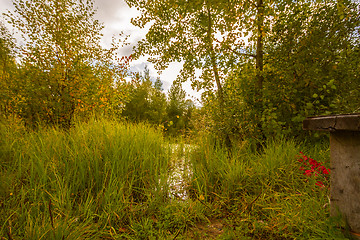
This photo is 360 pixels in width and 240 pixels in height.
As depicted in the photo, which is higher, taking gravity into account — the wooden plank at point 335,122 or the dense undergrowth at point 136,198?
the wooden plank at point 335,122

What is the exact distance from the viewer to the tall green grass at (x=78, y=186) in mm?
1570

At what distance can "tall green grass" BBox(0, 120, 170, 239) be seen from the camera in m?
1.57

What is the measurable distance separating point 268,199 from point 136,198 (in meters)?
1.72

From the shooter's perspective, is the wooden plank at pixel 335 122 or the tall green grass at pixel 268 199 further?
the tall green grass at pixel 268 199

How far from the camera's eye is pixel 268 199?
7.13 feet

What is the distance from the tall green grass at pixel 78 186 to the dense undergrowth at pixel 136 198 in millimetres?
11

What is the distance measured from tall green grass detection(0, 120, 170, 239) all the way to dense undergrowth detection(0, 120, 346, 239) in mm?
11

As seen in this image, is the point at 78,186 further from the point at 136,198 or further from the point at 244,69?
the point at 244,69

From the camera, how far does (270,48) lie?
4145mm

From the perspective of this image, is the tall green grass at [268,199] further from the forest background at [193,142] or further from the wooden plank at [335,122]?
the wooden plank at [335,122]

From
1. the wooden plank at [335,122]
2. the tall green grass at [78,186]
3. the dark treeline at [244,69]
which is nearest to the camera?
the wooden plank at [335,122]

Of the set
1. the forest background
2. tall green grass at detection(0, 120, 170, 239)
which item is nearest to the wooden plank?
the forest background

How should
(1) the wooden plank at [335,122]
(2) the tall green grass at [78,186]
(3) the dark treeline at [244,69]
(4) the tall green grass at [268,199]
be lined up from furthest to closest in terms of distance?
(3) the dark treeline at [244,69], (4) the tall green grass at [268,199], (2) the tall green grass at [78,186], (1) the wooden plank at [335,122]

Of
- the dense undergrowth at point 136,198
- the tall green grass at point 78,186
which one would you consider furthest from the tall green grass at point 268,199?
the tall green grass at point 78,186
